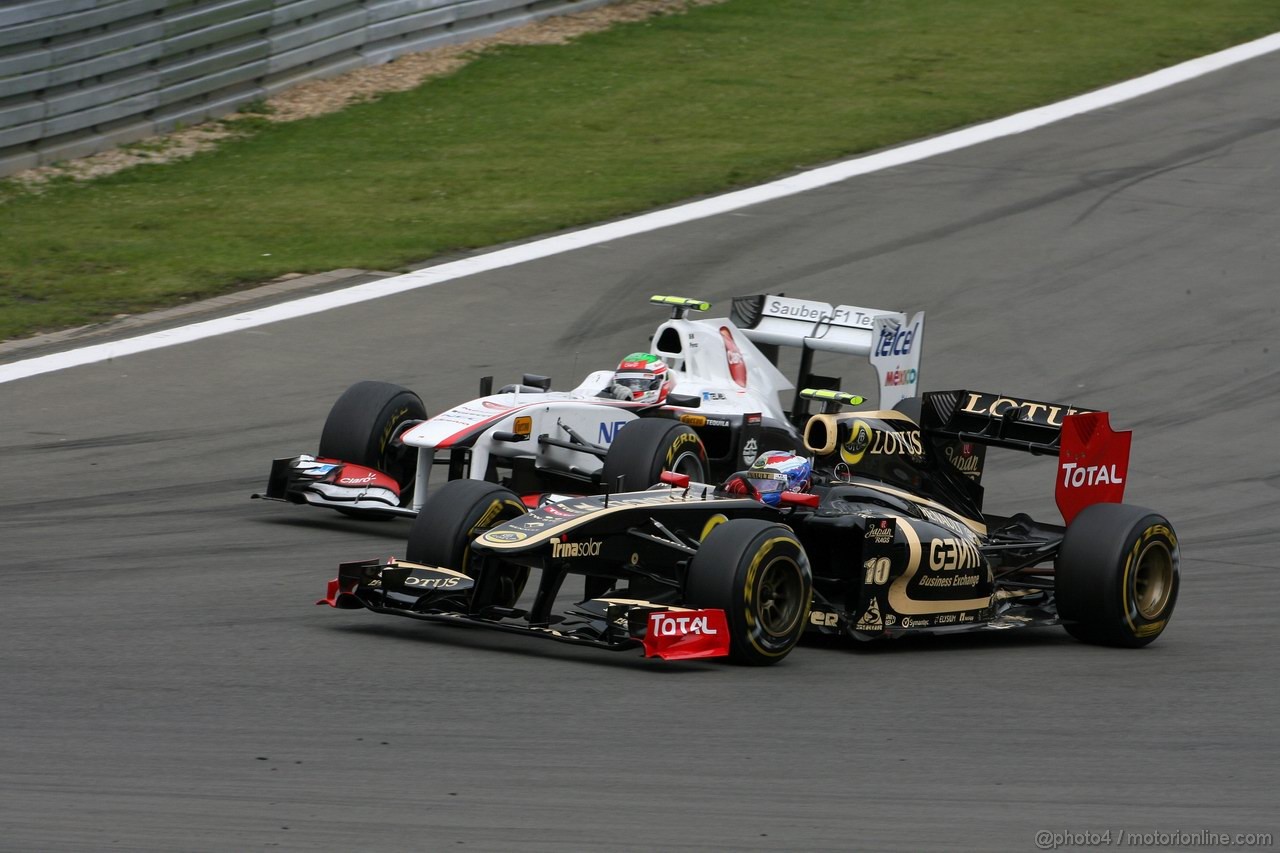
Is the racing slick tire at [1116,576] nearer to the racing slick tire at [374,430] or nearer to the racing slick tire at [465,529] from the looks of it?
the racing slick tire at [465,529]

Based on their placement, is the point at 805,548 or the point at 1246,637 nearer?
the point at 805,548

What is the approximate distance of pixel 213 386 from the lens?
17.0m

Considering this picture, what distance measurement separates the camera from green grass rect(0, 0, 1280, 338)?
21.3 meters

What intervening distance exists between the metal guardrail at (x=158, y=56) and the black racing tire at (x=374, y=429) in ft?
37.3

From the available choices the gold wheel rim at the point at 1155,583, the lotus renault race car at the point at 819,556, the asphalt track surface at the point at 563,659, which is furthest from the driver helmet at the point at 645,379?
the gold wheel rim at the point at 1155,583

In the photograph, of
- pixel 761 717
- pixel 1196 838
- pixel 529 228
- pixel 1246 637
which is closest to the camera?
pixel 1196 838

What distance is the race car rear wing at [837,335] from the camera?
14094mm

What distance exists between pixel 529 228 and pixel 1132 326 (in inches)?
288

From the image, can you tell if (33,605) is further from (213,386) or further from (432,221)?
(432,221)

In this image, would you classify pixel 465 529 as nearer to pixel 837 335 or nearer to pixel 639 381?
pixel 639 381

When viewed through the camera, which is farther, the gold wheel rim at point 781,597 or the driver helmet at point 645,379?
the driver helmet at point 645,379

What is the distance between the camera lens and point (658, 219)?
23.3 meters

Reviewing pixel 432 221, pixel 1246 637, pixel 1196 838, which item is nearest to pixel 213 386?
pixel 432 221

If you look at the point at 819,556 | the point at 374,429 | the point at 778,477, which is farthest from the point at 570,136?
the point at 819,556
